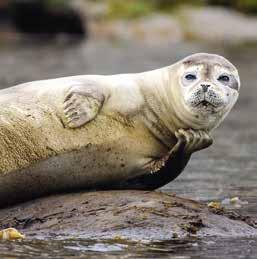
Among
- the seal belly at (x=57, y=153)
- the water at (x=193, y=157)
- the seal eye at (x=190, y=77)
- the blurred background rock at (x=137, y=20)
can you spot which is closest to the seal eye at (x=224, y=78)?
the seal eye at (x=190, y=77)

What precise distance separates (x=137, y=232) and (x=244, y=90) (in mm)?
14183

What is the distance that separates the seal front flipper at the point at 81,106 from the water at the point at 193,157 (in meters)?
1.21

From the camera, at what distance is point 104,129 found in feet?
30.2

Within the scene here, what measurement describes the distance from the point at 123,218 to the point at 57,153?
0.89 m

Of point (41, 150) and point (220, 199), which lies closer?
point (41, 150)

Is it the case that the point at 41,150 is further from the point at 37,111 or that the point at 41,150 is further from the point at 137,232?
the point at 137,232

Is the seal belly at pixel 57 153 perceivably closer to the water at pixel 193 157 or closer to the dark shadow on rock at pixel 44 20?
the water at pixel 193 157

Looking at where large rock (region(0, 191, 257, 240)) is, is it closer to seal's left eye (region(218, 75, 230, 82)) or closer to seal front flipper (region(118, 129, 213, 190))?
seal front flipper (region(118, 129, 213, 190))

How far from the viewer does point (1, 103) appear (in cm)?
927

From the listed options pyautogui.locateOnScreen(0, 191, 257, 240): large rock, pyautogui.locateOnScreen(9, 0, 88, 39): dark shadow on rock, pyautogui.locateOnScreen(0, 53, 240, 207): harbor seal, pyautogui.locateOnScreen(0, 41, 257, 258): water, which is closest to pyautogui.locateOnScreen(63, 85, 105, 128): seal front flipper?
pyautogui.locateOnScreen(0, 53, 240, 207): harbor seal

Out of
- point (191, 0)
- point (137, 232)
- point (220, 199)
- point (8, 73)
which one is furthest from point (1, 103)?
point (191, 0)

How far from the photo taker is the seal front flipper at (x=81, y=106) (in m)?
9.05

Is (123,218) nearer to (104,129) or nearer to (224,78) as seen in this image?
(104,129)

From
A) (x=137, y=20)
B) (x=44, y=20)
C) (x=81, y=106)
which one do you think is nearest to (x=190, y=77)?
(x=81, y=106)
